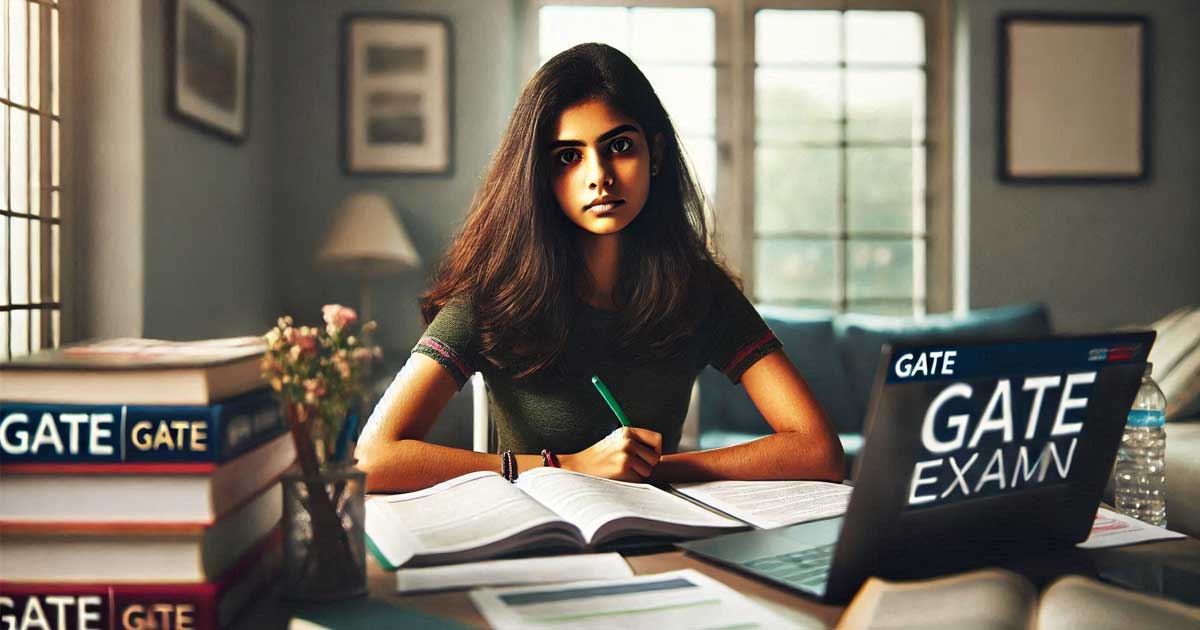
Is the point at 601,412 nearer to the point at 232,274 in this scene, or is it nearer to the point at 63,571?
the point at 63,571

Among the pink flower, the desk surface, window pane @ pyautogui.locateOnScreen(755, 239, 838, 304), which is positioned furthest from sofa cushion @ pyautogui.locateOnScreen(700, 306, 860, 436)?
the pink flower

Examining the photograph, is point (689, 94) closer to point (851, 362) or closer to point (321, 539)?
point (851, 362)

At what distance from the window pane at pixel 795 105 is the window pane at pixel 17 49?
2838mm

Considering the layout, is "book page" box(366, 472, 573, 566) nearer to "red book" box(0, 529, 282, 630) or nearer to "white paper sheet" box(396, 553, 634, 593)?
"white paper sheet" box(396, 553, 634, 593)

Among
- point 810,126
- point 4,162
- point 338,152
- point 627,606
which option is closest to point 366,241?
point 338,152

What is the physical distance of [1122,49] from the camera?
4.09 meters

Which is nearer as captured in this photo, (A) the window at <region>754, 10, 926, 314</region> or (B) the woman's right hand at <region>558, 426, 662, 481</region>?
(B) the woman's right hand at <region>558, 426, 662, 481</region>

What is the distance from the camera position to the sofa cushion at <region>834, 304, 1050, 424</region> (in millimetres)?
3443

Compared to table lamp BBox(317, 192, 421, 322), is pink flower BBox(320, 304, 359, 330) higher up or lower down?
lower down

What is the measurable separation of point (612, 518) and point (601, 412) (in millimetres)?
623

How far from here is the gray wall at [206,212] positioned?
259 cm

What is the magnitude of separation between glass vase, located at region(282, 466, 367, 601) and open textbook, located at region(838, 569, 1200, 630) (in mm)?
336

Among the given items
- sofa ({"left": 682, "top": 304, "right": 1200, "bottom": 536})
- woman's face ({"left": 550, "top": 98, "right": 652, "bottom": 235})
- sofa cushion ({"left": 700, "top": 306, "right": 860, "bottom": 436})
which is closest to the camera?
woman's face ({"left": 550, "top": 98, "right": 652, "bottom": 235})

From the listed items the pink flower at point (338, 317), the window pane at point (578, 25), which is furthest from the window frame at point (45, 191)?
the window pane at point (578, 25)
